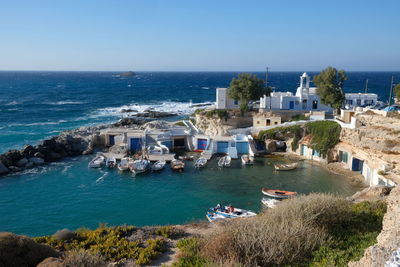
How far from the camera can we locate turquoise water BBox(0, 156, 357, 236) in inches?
1026

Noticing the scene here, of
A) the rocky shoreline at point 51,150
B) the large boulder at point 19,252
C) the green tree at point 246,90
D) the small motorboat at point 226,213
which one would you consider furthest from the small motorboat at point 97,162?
the large boulder at point 19,252

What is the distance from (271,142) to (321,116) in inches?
333

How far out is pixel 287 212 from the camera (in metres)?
14.9

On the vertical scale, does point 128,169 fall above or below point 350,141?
below

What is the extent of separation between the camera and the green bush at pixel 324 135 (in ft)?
123

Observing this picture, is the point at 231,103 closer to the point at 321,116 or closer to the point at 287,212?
the point at 321,116

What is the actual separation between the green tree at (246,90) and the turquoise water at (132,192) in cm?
1296

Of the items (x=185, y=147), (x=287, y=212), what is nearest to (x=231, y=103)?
(x=185, y=147)

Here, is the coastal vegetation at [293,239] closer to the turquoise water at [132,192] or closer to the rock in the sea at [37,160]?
the turquoise water at [132,192]

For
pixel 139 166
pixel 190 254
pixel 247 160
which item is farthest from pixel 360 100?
pixel 190 254

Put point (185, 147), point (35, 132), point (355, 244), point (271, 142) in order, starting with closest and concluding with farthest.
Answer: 1. point (355, 244)
2. point (271, 142)
3. point (185, 147)
4. point (35, 132)

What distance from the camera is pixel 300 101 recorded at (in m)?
50.8

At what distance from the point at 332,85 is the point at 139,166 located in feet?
90.1

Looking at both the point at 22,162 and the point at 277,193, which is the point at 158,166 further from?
the point at 22,162
